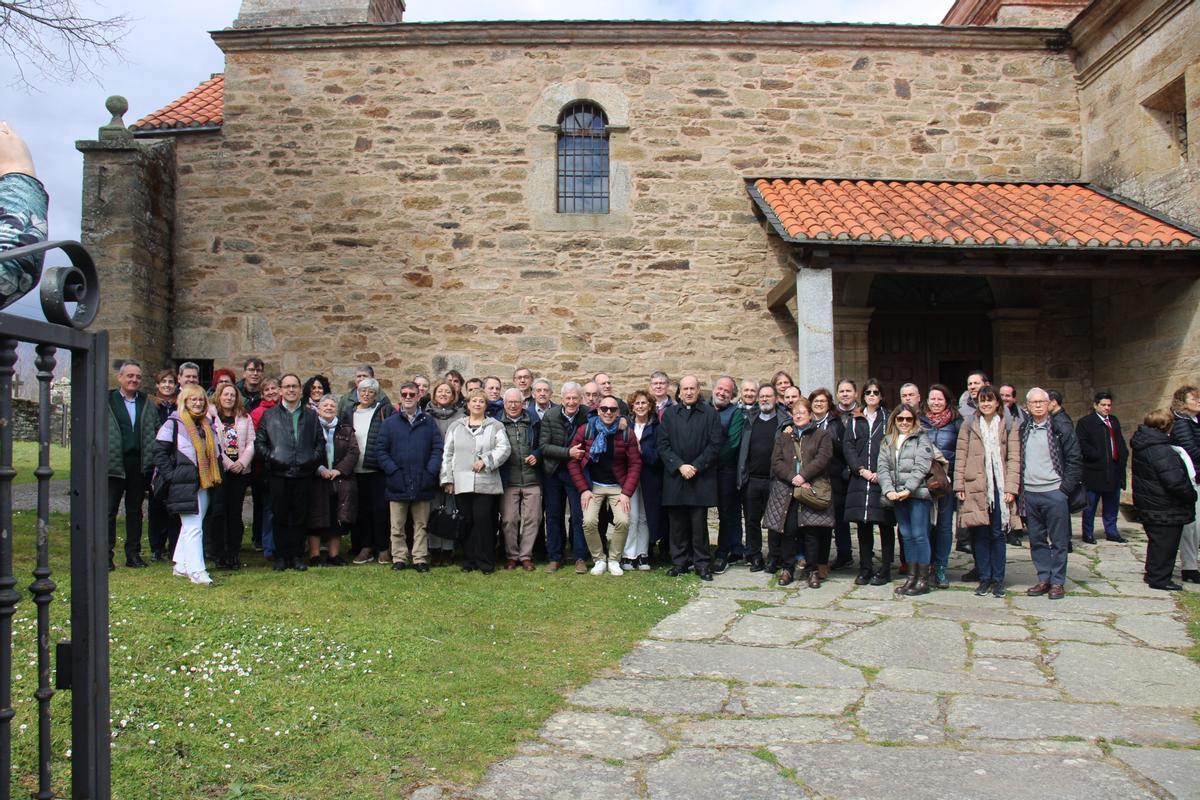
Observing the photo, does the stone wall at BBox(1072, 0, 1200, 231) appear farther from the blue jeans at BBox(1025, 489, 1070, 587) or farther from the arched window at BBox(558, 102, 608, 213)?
the arched window at BBox(558, 102, 608, 213)

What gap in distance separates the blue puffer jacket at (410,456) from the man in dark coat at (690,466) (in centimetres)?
197

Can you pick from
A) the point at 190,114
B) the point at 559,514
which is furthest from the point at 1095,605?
the point at 190,114

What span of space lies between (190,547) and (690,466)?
390cm

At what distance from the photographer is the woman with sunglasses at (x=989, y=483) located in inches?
282

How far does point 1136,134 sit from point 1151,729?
→ 9446mm

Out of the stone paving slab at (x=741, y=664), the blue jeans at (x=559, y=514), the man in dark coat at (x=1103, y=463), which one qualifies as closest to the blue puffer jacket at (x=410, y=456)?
the blue jeans at (x=559, y=514)

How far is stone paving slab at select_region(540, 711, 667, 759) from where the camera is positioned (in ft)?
12.3

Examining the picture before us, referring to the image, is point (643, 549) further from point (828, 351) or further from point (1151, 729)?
point (1151, 729)

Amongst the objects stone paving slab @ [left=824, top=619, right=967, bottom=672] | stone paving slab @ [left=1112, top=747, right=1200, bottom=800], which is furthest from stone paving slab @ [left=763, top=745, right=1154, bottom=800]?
stone paving slab @ [left=824, top=619, right=967, bottom=672]

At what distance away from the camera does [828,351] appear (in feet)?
33.0

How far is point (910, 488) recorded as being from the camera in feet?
23.5

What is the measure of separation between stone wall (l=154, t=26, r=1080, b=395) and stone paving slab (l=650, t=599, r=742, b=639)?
18.3 feet

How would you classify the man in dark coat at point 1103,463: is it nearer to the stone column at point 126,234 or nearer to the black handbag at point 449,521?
the black handbag at point 449,521

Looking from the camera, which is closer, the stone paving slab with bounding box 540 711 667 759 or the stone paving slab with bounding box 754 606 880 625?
the stone paving slab with bounding box 540 711 667 759
